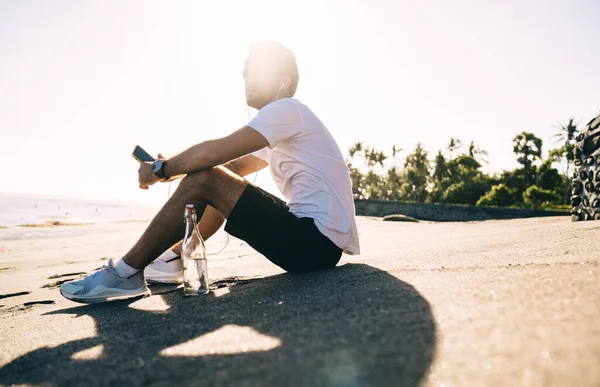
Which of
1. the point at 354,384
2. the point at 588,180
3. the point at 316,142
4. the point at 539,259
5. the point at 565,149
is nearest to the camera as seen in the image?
the point at 354,384

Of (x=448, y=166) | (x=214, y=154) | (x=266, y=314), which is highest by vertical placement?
(x=448, y=166)

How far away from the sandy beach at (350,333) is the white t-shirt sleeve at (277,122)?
78 centimetres

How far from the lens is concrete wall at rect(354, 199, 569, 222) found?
19.8 metres

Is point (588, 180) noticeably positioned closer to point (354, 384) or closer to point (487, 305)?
point (487, 305)

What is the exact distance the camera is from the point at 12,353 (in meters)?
1.38

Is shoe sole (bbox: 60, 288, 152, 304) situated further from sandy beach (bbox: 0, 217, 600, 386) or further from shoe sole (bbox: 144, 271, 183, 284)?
shoe sole (bbox: 144, 271, 183, 284)

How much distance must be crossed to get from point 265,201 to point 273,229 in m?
0.16

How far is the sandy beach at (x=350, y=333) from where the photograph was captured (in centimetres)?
83

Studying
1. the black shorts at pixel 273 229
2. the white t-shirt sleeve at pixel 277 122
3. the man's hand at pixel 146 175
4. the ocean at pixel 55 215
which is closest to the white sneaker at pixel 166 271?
the man's hand at pixel 146 175

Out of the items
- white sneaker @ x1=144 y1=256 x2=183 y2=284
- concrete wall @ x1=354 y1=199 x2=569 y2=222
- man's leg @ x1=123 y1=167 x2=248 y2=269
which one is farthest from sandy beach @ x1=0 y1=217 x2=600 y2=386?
concrete wall @ x1=354 y1=199 x2=569 y2=222

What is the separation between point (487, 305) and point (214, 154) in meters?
1.42

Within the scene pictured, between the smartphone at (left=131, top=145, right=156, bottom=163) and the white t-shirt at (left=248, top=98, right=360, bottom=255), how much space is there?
0.79 metres

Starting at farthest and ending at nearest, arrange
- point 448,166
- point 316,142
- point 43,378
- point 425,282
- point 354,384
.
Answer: point 448,166
point 316,142
point 425,282
point 43,378
point 354,384

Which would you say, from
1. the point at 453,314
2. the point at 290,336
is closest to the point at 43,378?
the point at 290,336
